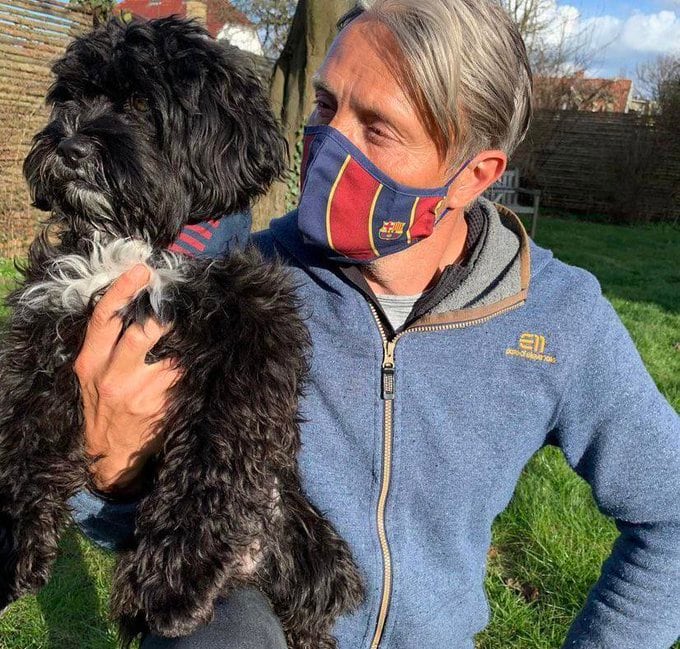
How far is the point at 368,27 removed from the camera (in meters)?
1.96

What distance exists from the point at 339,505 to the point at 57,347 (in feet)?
2.85

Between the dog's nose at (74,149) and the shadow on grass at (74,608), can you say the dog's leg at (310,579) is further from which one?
the shadow on grass at (74,608)

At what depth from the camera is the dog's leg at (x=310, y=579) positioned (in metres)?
1.97

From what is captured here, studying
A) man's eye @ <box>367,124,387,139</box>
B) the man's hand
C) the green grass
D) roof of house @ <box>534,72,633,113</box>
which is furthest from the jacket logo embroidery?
roof of house @ <box>534,72,633,113</box>

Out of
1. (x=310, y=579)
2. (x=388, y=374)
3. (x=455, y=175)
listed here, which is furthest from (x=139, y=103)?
(x=310, y=579)

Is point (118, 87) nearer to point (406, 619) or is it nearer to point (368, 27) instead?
point (368, 27)

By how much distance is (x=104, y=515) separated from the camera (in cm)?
195

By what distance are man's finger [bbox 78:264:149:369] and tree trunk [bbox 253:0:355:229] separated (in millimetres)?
5174

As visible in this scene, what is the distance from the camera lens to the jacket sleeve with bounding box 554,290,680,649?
6.16 ft

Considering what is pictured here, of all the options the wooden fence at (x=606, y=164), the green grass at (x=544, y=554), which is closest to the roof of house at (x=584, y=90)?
the wooden fence at (x=606, y=164)

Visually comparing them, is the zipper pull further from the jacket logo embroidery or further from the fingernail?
the fingernail

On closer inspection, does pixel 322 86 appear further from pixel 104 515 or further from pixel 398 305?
pixel 104 515

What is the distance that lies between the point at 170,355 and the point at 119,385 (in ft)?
0.52

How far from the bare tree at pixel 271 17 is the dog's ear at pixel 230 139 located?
20.9 m
